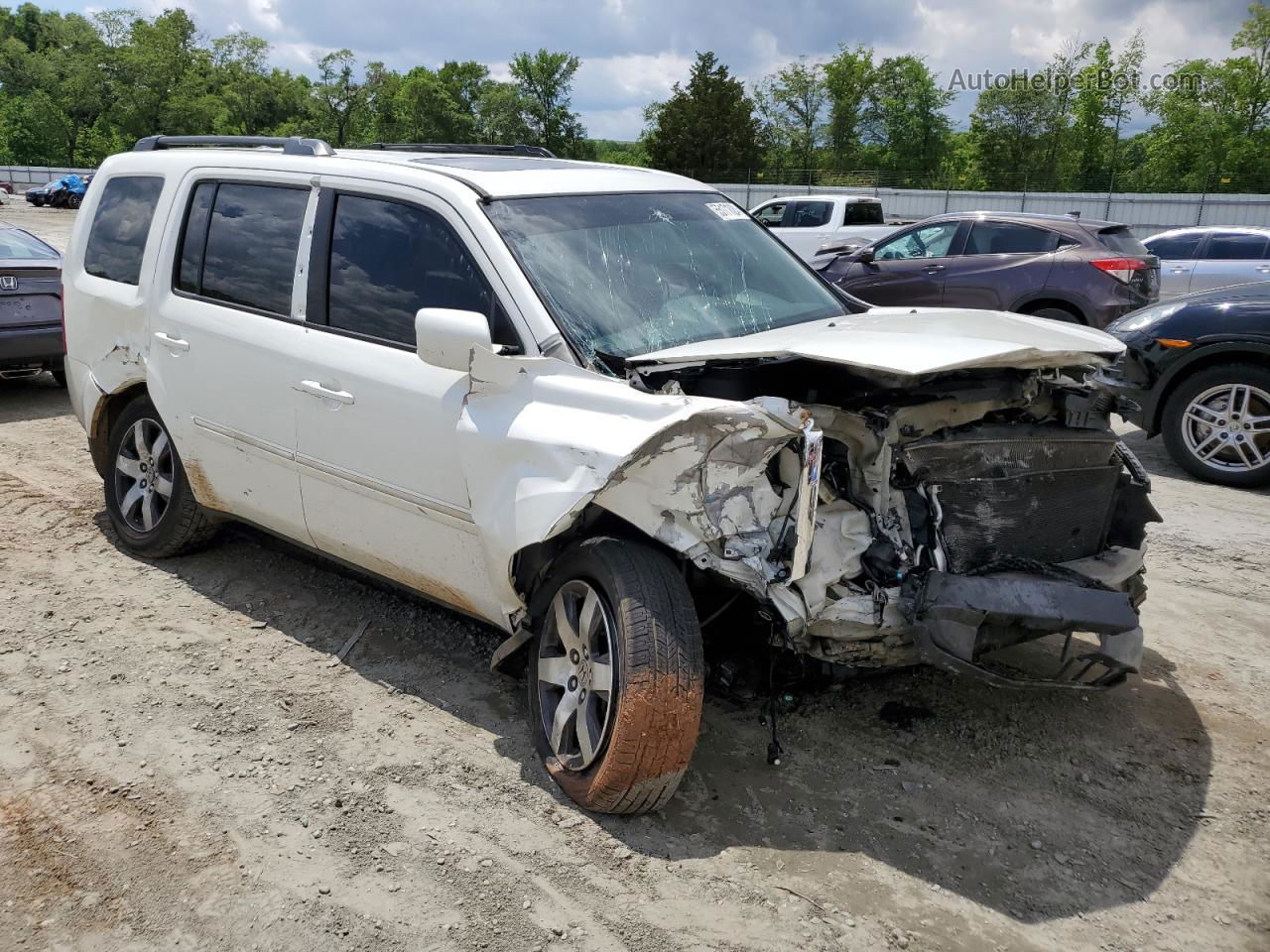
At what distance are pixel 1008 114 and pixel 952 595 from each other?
62231 millimetres

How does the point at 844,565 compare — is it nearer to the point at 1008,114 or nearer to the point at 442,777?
the point at 442,777

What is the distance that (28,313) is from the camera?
28.7 ft

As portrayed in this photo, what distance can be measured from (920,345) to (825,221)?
15.9 m

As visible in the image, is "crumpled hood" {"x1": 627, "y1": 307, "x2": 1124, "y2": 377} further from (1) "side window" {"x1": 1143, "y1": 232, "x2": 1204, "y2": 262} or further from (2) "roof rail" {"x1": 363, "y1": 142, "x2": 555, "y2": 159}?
(1) "side window" {"x1": 1143, "y1": 232, "x2": 1204, "y2": 262}

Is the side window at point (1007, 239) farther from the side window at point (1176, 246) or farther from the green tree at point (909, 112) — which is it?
the green tree at point (909, 112)

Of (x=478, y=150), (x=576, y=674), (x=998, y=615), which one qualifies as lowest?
(x=576, y=674)

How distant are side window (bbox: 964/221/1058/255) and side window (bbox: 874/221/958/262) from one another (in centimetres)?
27

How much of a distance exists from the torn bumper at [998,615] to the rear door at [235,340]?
252 cm

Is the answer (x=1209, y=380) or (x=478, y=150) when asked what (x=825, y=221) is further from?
(x=478, y=150)

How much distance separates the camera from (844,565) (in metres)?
3.42

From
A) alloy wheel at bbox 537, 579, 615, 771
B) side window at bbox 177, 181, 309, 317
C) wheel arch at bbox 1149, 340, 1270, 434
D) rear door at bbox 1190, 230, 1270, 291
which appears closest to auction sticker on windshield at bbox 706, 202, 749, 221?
side window at bbox 177, 181, 309, 317

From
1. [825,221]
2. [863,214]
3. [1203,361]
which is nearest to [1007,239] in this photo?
[1203,361]

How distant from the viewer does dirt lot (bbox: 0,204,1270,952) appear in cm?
289


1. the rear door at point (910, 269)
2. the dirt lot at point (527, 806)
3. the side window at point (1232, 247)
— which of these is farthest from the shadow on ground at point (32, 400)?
the side window at point (1232, 247)
